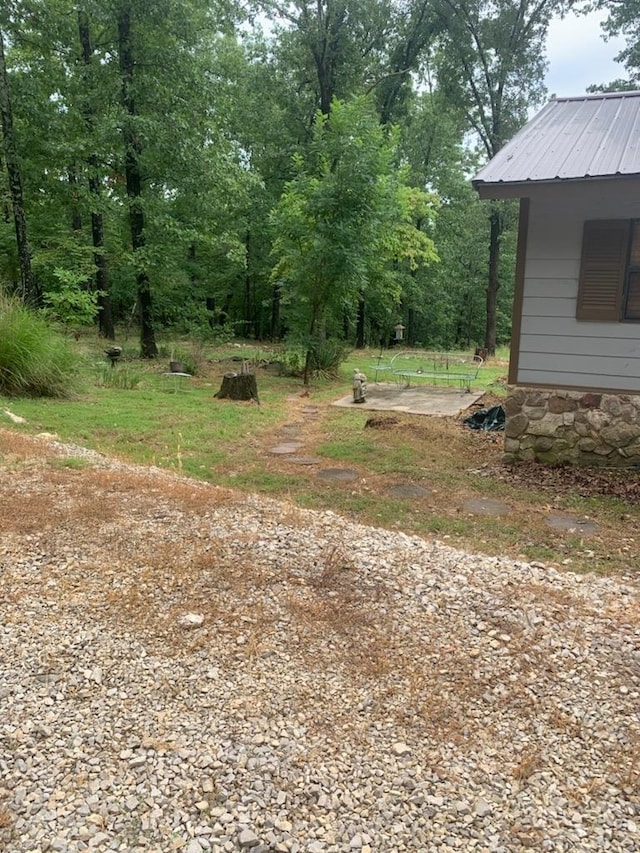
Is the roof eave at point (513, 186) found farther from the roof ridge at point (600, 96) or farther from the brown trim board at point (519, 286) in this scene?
the roof ridge at point (600, 96)

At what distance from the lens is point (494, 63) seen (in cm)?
1703

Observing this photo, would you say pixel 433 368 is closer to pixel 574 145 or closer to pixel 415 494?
pixel 574 145

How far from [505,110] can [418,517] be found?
56.0 ft

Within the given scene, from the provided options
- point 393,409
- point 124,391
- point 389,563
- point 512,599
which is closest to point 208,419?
point 124,391

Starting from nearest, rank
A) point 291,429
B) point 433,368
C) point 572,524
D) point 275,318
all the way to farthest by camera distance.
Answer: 1. point 572,524
2. point 291,429
3. point 433,368
4. point 275,318

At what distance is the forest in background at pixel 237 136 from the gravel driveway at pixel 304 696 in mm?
7817

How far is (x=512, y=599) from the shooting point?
2.92 m

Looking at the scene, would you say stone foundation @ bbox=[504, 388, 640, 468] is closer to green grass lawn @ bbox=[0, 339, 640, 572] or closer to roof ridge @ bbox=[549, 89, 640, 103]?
green grass lawn @ bbox=[0, 339, 640, 572]

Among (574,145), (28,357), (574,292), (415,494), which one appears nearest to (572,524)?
(415,494)

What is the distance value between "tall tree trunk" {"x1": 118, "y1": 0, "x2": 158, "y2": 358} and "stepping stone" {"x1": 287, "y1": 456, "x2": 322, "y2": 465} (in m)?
7.67

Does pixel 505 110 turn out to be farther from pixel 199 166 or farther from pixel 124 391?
pixel 124 391

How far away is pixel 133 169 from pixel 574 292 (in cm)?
1010

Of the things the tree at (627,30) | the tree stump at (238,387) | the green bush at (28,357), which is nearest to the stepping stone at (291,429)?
the tree stump at (238,387)

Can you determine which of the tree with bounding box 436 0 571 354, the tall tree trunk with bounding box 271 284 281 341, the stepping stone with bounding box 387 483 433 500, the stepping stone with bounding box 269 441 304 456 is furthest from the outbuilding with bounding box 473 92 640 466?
the tall tree trunk with bounding box 271 284 281 341
